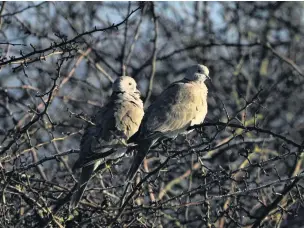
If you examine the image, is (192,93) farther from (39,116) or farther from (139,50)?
(139,50)

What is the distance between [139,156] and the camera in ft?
16.4

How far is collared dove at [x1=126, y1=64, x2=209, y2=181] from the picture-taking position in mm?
Result: 5289

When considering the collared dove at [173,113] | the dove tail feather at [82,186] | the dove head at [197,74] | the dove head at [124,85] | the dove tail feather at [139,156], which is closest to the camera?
the dove tail feather at [82,186]

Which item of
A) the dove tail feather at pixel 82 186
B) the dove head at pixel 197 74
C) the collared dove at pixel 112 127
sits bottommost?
the dove tail feather at pixel 82 186

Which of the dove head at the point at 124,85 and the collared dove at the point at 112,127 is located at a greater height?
the dove head at the point at 124,85

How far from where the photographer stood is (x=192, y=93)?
6.00m

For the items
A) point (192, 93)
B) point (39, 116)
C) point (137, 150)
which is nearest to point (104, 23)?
point (192, 93)

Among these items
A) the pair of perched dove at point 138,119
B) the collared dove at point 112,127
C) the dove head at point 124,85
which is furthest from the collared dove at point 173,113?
the dove head at point 124,85

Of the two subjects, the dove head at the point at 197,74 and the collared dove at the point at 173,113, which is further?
the dove head at the point at 197,74

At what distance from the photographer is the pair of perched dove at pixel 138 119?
17.4ft

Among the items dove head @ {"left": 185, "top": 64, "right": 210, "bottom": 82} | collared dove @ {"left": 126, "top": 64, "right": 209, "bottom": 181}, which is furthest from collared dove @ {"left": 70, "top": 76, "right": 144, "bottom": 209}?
dove head @ {"left": 185, "top": 64, "right": 210, "bottom": 82}

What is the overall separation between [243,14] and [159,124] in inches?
240

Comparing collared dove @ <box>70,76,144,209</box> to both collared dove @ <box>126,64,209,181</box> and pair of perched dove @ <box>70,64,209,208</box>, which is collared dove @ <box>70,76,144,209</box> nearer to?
pair of perched dove @ <box>70,64,209,208</box>

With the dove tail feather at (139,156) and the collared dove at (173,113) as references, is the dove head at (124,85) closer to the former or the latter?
the collared dove at (173,113)
